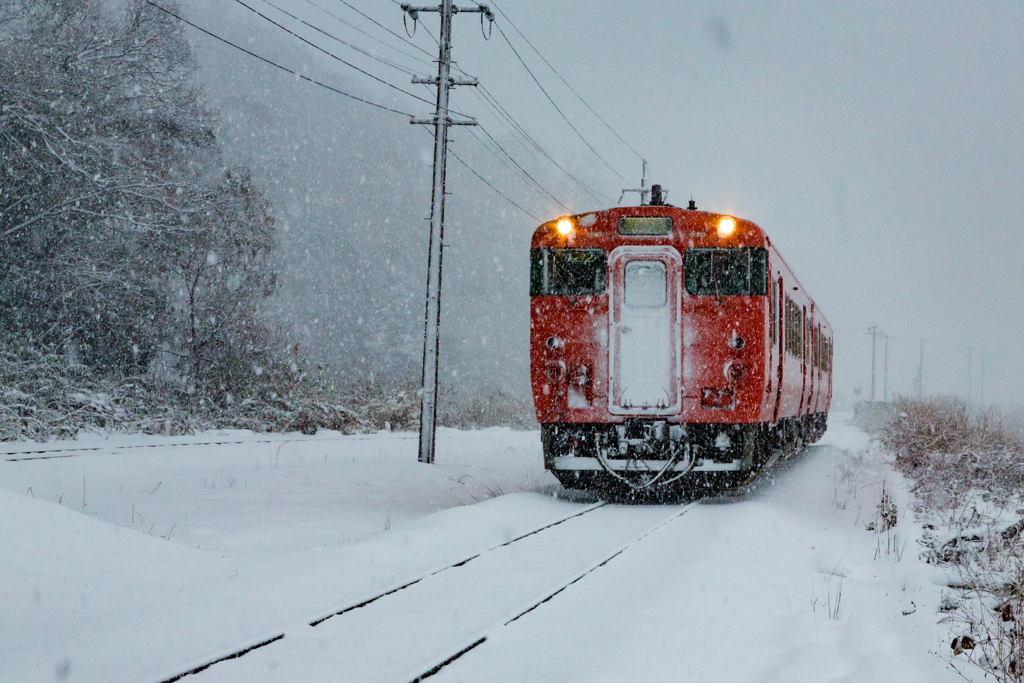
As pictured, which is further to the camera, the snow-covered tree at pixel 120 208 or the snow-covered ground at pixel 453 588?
the snow-covered tree at pixel 120 208

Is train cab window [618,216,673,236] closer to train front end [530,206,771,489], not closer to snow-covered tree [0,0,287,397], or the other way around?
train front end [530,206,771,489]

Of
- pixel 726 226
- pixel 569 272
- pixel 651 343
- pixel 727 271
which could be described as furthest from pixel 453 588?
pixel 726 226

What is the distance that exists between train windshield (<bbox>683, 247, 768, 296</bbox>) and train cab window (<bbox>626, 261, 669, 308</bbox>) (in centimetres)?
32

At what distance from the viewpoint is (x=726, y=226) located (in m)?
11.2

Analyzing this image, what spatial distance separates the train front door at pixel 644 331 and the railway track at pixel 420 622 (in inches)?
122

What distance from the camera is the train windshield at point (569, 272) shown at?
11.3 meters

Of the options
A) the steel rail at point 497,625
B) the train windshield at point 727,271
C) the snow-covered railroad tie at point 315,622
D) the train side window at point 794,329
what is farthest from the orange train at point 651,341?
the steel rail at point 497,625

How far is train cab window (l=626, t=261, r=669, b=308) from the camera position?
11.2 meters

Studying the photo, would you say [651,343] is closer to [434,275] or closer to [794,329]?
[794,329]

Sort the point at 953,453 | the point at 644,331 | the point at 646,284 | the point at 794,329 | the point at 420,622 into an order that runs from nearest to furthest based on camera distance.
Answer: the point at 420,622, the point at 644,331, the point at 646,284, the point at 953,453, the point at 794,329

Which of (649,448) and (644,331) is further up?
(644,331)

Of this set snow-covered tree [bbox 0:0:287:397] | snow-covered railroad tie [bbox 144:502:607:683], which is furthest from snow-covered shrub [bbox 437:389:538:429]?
snow-covered railroad tie [bbox 144:502:607:683]

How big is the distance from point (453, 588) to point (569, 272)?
6029 millimetres

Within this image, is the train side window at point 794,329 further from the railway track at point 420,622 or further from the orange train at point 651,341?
the railway track at point 420,622
